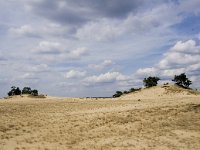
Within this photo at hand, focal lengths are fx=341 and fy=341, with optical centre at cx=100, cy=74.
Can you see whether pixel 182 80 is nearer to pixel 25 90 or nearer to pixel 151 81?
pixel 151 81

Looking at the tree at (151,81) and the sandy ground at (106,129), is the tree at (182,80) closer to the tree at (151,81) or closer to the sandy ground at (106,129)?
the tree at (151,81)

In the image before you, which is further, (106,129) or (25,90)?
(25,90)

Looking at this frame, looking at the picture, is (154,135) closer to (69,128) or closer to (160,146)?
(160,146)

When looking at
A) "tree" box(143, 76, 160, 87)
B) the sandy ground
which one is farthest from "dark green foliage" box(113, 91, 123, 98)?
the sandy ground

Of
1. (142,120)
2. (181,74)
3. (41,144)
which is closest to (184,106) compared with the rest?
(142,120)

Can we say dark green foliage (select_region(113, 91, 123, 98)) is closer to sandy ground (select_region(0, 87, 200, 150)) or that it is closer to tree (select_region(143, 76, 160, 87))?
tree (select_region(143, 76, 160, 87))

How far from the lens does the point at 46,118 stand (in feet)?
103

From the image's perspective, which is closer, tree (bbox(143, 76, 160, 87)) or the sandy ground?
the sandy ground

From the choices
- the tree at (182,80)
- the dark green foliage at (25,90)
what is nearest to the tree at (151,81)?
the tree at (182,80)

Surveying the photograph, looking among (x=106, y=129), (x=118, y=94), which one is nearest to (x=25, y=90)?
(x=118, y=94)

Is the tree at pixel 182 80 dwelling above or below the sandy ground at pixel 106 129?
above

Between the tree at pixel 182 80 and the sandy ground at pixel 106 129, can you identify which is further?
the tree at pixel 182 80

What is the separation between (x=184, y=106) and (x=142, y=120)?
6.51 m

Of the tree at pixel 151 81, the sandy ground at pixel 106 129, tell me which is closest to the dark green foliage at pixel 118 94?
the tree at pixel 151 81
